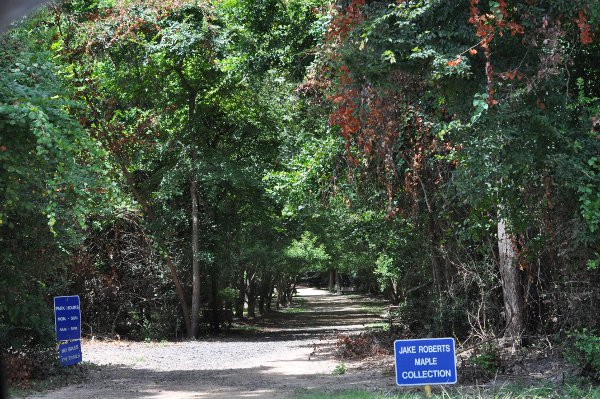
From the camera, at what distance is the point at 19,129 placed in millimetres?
11188

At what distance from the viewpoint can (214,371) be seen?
17.6m

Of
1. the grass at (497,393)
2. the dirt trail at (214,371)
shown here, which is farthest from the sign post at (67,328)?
the grass at (497,393)

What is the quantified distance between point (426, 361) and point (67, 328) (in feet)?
30.8

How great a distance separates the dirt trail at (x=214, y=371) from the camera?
1367 centimetres

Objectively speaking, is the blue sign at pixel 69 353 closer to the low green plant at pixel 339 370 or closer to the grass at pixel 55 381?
the grass at pixel 55 381

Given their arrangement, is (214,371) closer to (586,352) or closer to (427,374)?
(586,352)

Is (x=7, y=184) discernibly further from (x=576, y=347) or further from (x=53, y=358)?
(x=576, y=347)

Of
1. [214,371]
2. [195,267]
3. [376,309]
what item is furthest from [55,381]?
[376,309]

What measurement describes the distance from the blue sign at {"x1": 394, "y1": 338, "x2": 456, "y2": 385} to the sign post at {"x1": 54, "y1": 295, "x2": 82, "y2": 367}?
8.98 meters

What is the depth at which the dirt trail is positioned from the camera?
44.9ft

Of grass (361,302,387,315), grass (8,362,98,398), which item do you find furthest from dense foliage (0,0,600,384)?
grass (361,302,387,315)

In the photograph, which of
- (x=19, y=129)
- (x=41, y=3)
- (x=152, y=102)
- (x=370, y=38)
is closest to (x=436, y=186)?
(x=370, y=38)

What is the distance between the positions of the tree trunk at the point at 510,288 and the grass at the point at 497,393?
3.46 m

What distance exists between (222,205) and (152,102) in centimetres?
474
